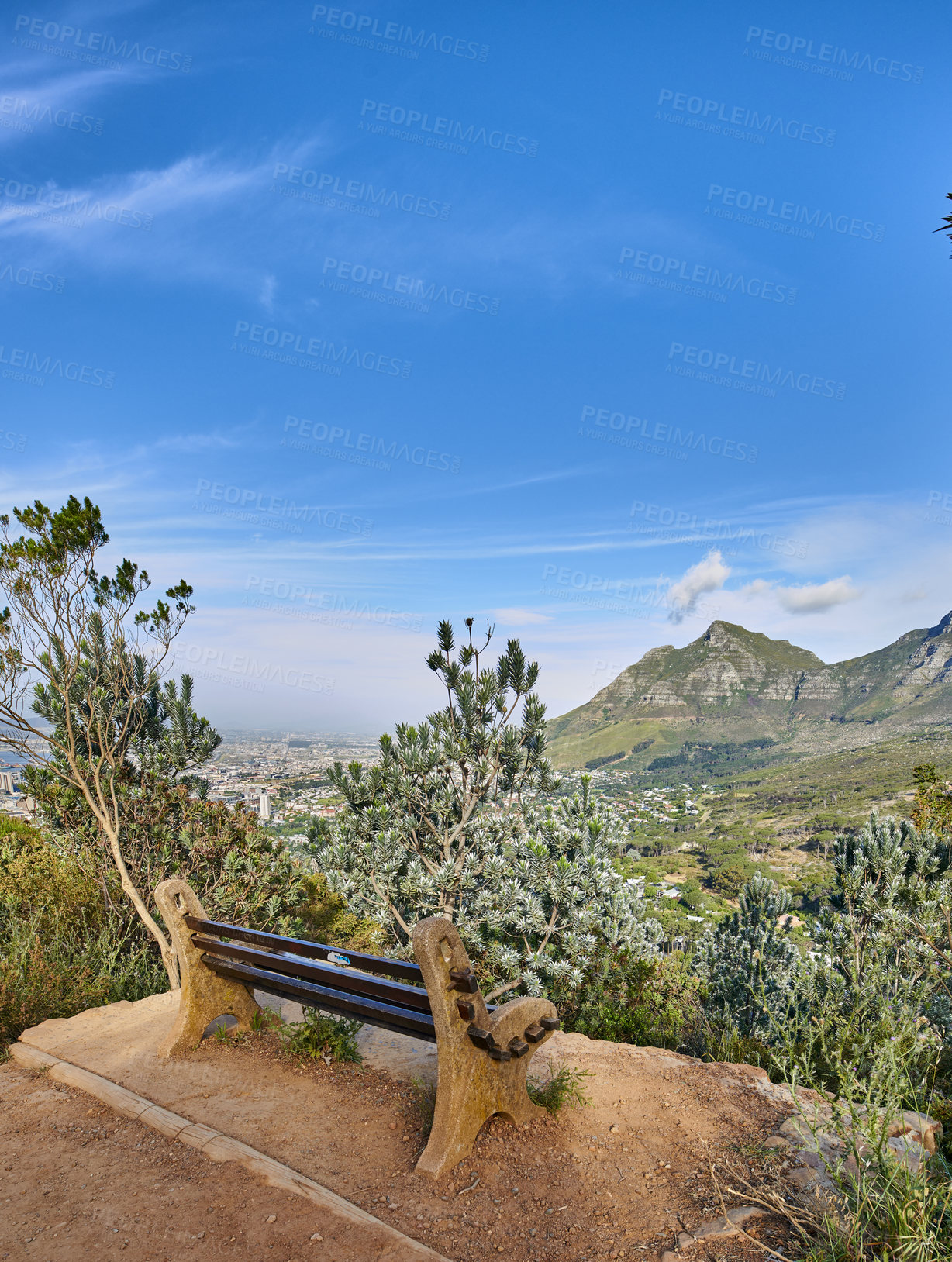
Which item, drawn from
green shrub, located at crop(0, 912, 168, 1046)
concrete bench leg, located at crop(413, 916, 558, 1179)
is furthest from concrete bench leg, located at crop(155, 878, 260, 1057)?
concrete bench leg, located at crop(413, 916, 558, 1179)

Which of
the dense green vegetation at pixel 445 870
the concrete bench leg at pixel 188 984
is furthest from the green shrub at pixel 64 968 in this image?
the concrete bench leg at pixel 188 984

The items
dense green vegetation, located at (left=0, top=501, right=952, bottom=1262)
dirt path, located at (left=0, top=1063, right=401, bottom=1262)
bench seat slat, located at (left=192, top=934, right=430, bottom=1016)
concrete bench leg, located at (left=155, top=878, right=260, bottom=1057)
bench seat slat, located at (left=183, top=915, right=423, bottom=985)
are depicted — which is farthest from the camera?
dense green vegetation, located at (left=0, top=501, right=952, bottom=1262)

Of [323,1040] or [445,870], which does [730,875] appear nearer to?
[445,870]

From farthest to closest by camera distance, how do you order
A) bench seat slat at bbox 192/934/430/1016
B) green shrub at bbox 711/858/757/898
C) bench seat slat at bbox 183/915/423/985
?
green shrub at bbox 711/858/757/898 < bench seat slat at bbox 183/915/423/985 < bench seat slat at bbox 192/934/430/1016

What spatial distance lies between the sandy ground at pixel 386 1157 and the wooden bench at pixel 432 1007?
136 millimetres

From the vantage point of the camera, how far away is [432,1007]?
268 cm

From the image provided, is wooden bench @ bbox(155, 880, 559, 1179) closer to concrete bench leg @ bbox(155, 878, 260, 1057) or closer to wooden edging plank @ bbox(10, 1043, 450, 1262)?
concrete bench leg @ bbox(155, 878, 260, 1057)

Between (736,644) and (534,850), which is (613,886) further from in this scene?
(736,644)

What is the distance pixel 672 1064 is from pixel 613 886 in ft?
7.67

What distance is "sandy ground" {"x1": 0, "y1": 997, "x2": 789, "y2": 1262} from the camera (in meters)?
2.41

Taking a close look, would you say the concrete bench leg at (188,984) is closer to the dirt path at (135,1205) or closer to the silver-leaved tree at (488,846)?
the dirt path at (135,1205)

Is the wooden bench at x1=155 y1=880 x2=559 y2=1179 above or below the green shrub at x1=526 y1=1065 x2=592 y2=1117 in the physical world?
above

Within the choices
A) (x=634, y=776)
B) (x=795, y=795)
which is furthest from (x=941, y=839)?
(x=634, y=776)

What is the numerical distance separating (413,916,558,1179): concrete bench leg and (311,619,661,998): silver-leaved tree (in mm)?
3144
